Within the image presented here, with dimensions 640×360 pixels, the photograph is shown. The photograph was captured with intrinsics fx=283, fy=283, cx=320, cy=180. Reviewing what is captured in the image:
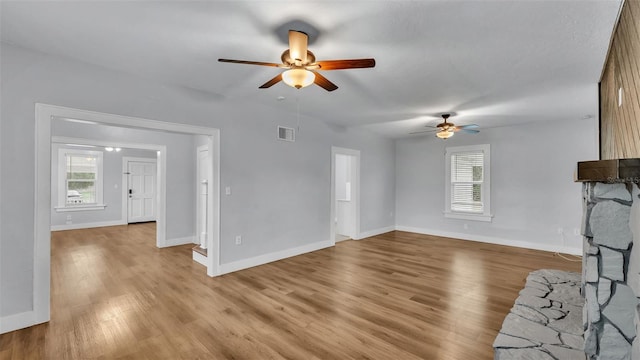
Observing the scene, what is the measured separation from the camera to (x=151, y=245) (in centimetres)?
591

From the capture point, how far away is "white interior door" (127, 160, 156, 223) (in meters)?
8.82

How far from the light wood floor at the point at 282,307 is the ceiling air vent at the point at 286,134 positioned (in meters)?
2.12

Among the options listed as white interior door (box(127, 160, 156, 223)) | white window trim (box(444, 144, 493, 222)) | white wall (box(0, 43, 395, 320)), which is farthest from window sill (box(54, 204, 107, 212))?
white window trim (box(444, 144, 493, 222))

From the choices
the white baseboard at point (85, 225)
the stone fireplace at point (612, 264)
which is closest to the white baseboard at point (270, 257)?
the stone fireplace at point (612, 264)

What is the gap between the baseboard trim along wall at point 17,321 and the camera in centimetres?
255

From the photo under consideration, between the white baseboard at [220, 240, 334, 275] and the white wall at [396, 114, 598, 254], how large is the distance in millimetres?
3248

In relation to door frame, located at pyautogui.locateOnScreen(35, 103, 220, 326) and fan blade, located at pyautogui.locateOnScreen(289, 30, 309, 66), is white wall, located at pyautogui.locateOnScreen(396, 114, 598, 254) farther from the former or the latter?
door frame, located at pyautogui.locateOnScreen(35, 103, 220, 326)

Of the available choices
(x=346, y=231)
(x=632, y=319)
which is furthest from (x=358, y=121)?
(x=632, y=319)

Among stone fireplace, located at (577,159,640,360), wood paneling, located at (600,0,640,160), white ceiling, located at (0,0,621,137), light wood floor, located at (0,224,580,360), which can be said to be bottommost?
light wood floor, located at (0,224,580,360)

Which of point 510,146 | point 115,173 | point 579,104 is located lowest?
point 115,173

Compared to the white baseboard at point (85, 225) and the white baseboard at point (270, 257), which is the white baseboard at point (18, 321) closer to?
the white baseboard at point (270, 257)

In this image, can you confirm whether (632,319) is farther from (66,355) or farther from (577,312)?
(66,355)

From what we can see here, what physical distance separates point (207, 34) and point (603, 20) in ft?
10.2

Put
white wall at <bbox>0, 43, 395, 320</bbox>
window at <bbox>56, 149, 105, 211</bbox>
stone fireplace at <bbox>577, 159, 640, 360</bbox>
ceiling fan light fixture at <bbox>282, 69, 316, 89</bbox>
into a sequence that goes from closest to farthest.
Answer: stone fireplace at <bbox>577, 159, 640, 360</bbox>, ceiling fan light fixture at <bbox>282, 69, 316, 89</bbox>, white wall at <bbox>0, 43, 395, 320</bbox>, window at <bbox>56, 149, 105, 211</bbox>
